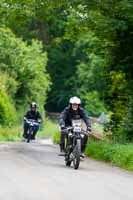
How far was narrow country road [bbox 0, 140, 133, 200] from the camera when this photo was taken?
1233cm

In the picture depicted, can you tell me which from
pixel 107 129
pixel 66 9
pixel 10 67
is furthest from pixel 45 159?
pixel 10 67

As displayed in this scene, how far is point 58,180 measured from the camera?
1460cm

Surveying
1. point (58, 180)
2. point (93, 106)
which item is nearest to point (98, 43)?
point (58, 180)

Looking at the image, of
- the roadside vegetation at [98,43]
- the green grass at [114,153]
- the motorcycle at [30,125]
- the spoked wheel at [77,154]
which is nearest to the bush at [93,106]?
the roadside vegetation at [98,43]

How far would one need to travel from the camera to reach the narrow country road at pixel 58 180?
40.4ft

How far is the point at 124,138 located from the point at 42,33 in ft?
211

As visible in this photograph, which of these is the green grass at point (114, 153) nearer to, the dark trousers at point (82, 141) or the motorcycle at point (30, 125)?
the dark trousers at point (82, 141)

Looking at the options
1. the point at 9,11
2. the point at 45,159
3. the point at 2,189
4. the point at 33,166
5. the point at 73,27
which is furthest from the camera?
the point at 73,27

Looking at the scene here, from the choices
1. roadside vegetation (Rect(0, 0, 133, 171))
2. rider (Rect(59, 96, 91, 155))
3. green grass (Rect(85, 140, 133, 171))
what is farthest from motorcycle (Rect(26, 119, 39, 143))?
rider (Rect(59, 96, 91, 155))

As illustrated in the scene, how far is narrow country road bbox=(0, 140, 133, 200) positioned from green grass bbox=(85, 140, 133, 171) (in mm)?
403

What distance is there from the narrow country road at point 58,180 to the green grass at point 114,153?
403 millimetres

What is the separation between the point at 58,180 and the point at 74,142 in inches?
145

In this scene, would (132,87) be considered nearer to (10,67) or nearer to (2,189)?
(2,189)

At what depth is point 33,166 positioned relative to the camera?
58.3 feet
